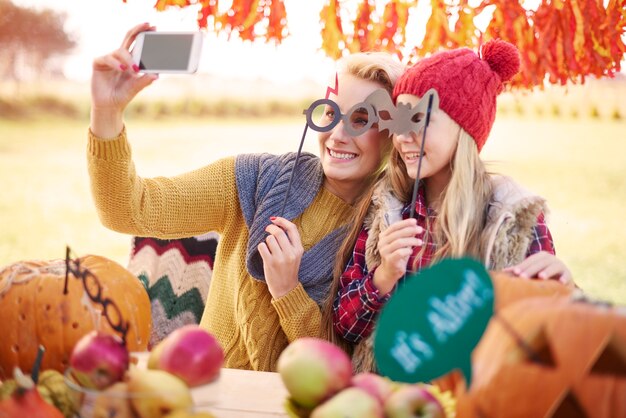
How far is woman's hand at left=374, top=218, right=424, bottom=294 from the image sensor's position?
1291 mm

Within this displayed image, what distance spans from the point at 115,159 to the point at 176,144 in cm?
452

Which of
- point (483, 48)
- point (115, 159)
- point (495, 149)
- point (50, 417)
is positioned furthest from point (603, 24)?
point (495, 149)

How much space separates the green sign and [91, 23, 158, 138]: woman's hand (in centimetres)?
73

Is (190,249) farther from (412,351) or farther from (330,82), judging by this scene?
(412,351)

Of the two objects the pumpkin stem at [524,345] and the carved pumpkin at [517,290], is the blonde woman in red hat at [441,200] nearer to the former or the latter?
the carved pumpkin at [517,290]

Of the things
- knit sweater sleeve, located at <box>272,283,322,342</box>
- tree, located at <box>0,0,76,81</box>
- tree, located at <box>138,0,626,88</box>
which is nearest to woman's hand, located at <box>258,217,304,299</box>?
knit sweater sleeve, located at <box>272,283,322,342</box>

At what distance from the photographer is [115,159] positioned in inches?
55.9

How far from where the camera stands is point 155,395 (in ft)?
2.55

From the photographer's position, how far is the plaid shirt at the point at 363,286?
1.39 meters

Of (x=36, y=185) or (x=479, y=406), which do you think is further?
(x=36, y=185)

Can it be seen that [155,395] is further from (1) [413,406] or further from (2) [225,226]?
(2) [225,226]

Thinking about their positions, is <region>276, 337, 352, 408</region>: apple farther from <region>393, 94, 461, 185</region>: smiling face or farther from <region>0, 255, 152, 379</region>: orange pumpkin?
<region>393, 94, 461, 185</region>: smiling face

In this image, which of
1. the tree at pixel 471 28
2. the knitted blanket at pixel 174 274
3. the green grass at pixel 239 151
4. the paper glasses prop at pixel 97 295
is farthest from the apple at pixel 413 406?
the green grass at pixel 239 151

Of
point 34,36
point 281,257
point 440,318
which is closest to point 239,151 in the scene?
point 34,36
